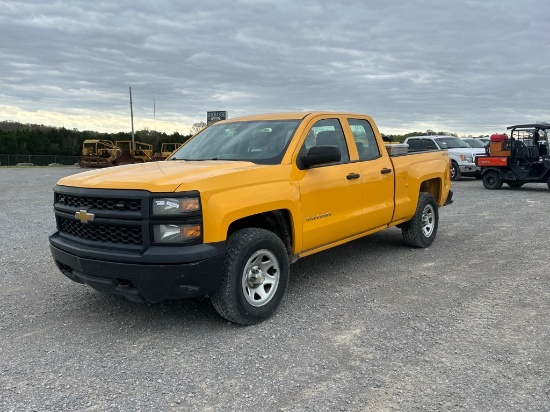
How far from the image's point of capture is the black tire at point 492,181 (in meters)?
16.4

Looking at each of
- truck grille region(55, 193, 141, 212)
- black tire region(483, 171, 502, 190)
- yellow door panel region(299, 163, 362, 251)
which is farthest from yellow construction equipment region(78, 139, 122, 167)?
truck grille region(55, 193, 141, 212)

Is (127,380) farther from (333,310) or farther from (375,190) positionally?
(375,190)

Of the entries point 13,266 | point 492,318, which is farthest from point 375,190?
point 13,266

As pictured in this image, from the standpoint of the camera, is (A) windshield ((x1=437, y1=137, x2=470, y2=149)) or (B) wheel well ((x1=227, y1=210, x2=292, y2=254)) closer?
(B) wheel well ((x1=227, y1=210, x2=292, y2=254))

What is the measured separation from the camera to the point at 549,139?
1551cm

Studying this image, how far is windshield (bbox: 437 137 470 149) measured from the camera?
20038 millimetres

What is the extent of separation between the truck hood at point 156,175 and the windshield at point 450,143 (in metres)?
16.8

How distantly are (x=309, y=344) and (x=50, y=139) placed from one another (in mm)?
51542

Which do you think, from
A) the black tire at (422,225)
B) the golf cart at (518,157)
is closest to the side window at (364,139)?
the black tire at (422,225)

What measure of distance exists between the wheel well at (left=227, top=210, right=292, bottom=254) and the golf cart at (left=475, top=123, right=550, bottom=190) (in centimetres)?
1299

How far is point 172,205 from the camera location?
12.6 ft

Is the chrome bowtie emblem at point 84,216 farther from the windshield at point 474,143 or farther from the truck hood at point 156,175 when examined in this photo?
the windshield at point 474,143

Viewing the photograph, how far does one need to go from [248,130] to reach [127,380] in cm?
302

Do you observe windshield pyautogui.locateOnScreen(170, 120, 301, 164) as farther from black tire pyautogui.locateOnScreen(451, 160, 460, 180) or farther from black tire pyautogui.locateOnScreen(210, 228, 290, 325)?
black tire pyautogui.locateOnScreen(451, 160, 460, 180)
